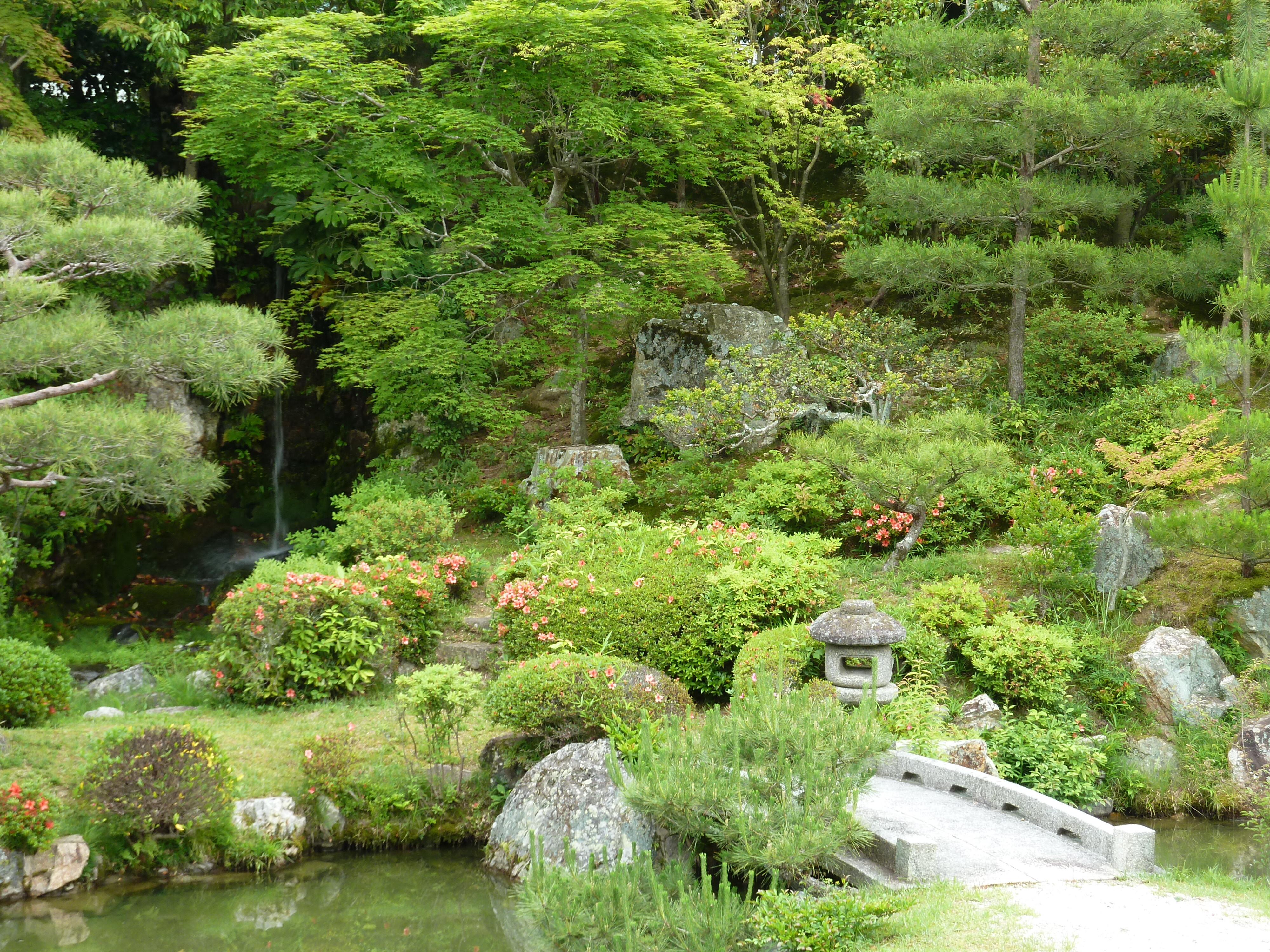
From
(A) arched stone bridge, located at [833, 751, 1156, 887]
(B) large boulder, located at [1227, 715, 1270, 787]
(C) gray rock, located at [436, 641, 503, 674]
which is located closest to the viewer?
(A) arched stone bridge, located at [833, 751, 1156, 887]

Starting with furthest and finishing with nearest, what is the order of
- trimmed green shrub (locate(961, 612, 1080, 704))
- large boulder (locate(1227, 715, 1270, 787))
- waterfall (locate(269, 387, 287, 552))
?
waterfall (locate(269, 387, 287, 552)) → trimmed green shrub (locate(961, 612, 1080, 704)) → large boulder (locate(1227, 715, 1270, 787))

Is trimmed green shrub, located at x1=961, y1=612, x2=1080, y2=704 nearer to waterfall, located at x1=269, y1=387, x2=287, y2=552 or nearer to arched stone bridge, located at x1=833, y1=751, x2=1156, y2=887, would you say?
arched stone bridge, located at x1=833, y1=751, x2=1156, y2=887

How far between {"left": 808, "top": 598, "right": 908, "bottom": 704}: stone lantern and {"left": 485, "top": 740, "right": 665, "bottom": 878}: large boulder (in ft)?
7.60

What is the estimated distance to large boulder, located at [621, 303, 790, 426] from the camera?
1533 centimetres

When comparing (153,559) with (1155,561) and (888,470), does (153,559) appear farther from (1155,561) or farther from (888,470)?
(1155,561)

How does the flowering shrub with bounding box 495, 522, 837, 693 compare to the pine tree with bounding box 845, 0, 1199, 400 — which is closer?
the flowering shrub with bounding box 495, 522, 837, 693

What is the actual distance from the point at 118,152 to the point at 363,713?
1214cm

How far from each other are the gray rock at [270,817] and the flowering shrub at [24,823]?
4.11 ft

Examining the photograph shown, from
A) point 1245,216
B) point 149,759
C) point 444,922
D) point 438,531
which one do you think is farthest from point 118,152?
point 1245,216

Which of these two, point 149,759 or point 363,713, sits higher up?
point 149,759

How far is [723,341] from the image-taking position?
15336 millimetres

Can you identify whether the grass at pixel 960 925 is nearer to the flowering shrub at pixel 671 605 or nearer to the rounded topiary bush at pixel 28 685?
the flowering shrub at pixel 671 605

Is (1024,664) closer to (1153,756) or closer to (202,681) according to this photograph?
(1153,756)

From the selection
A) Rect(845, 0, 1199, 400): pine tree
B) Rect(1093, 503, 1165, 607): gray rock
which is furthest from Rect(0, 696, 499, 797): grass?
Rect(845, 0, 1199, 400): pine tree
